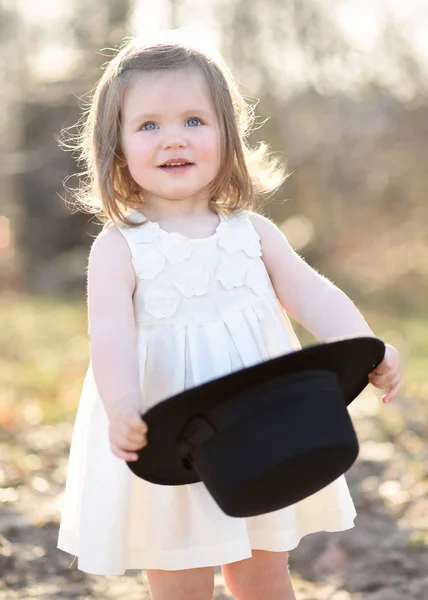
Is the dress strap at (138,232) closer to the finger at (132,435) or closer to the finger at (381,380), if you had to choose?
the finger at (132,435)

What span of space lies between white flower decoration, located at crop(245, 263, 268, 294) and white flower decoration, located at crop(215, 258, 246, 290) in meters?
0.02

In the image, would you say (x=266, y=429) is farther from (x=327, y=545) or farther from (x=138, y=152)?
(x=327, y=545)

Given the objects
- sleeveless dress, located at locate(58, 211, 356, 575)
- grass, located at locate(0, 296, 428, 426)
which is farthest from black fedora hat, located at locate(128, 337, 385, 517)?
grass, located at locate(0, 296, 428, 426)

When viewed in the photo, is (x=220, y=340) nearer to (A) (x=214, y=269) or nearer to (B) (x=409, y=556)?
(A) (x=214, y=269)

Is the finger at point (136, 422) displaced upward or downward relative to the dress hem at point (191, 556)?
upward

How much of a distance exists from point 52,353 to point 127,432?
18.9 ft

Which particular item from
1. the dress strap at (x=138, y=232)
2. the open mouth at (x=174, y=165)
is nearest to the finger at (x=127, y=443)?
the dress strap at (x=138, y=232)

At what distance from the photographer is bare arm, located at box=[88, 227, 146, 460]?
1.79m

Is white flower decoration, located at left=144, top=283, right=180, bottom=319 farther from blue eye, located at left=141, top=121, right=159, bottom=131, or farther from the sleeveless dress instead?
blue eye, located at left=141, top=121, right=159, bottom=131

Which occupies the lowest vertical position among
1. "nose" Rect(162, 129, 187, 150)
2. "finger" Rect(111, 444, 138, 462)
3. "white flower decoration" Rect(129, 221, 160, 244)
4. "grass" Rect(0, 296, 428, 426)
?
"grass" Rect(0, 296, 428, 426)

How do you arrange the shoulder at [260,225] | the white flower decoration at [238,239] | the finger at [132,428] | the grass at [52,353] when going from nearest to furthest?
the finger at [132,428] < the white flower decoration at [238,239] < the shoulder at [260,225] < the grass at [52,353]

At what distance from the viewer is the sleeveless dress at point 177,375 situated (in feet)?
6.71

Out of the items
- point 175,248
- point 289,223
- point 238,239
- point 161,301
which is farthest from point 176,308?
point 289,223

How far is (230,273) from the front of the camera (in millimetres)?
2121
